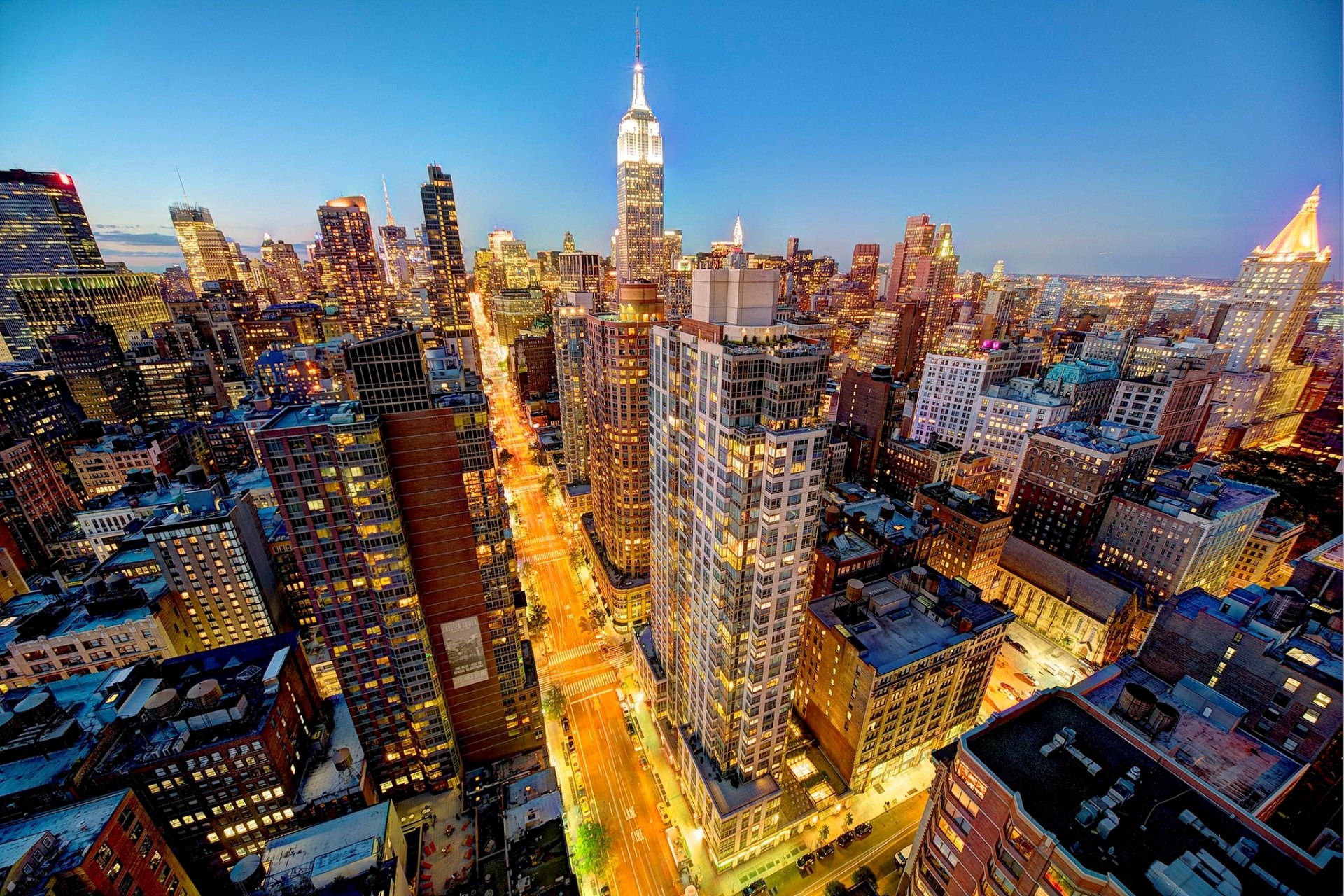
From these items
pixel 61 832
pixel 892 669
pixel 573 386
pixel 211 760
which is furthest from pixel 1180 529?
pixel 61 832

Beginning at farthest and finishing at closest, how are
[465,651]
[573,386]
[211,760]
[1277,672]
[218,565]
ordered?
[573,386]
[218,565]
[465,651]
[211,760]
[1277,672]

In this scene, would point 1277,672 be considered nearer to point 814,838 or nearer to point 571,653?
point 814,838

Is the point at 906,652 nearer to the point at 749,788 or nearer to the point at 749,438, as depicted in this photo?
the point at 749,788

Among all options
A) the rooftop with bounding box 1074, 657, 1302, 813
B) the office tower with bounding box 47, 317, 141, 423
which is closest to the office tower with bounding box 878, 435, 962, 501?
the rooftop with bounding box 1074, 657, 1302, 813

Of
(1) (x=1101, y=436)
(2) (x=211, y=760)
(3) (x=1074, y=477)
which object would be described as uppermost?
(1) (x=1101, y=436)

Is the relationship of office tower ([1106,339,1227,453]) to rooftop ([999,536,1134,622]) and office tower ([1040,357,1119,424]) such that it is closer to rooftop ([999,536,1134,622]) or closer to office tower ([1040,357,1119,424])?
office tower ([1040,357,1119,424])

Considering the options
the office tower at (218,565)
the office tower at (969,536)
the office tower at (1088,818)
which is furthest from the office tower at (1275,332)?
→ the office tower at (218,565)
